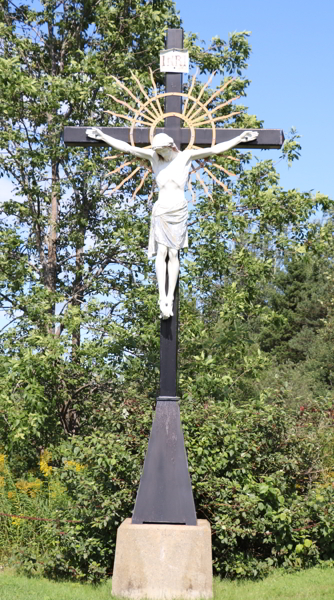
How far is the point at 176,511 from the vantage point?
5.45m

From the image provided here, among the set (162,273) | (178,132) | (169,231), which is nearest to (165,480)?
(162,273)

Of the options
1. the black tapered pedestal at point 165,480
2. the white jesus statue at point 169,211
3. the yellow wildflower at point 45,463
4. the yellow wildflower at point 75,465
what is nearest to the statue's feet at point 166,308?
the white jesus statue at point 169,211

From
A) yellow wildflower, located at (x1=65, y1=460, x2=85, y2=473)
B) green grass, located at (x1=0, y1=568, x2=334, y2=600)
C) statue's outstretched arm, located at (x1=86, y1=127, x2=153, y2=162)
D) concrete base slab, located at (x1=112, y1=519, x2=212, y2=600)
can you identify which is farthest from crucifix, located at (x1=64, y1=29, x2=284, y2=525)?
yellow wildflower, located at (x1=65, y1=460, x2=85, y2=473)

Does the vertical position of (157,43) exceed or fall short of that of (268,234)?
it exceeds it

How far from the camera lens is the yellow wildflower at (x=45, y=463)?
7.44 m

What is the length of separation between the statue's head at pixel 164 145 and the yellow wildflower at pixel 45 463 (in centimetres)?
346

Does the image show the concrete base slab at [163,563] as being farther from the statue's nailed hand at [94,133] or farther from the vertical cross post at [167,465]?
the statue's nailed hand at [94,133]

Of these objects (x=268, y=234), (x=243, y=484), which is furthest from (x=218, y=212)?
(x=243, y=484)

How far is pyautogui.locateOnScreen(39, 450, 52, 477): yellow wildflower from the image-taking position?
7.44m

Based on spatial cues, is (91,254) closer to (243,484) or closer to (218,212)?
(218,212)

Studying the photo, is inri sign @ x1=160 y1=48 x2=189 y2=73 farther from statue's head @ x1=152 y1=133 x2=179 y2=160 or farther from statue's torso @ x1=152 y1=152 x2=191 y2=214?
statue's torso @ x1=152 y1=152 x2=191 y2=214

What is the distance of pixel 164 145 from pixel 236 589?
370 centimetres

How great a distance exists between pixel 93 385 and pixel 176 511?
3.68m

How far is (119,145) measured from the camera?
20.0 ft
